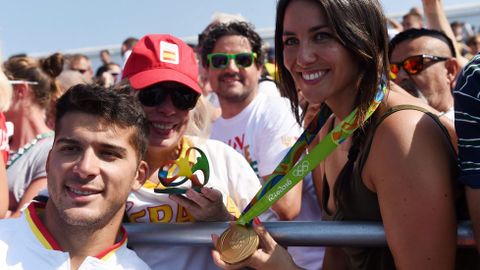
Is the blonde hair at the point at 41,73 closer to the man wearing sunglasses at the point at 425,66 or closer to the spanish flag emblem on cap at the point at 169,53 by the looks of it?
the spanish flag emblem on cap at the point at 169,53

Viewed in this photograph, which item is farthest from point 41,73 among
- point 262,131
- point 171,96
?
point 171,96

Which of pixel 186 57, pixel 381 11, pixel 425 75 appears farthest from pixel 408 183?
pixel 425 75

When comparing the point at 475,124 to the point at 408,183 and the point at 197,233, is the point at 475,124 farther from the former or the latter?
the point at 197,233

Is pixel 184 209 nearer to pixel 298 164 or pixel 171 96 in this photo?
pixel 171 96

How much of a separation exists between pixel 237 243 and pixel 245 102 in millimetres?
2154

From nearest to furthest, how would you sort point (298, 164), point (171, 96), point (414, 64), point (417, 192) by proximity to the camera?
point (417, 192) < point (298, 164) < point (171, 96) < point (414, 64)

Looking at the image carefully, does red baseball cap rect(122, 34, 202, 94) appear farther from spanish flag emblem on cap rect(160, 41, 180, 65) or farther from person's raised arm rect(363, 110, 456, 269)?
person's raised arm rect(363, 110, 456, 269)

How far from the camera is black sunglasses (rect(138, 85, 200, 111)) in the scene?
2586 mm

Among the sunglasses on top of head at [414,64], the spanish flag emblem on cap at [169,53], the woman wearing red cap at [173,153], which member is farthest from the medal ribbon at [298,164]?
the sunglasses on top of head at [414,64]

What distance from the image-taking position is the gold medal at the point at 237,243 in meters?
1.87

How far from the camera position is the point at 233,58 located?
4.05m

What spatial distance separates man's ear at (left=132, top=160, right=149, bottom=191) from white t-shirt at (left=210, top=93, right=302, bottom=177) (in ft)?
3.80

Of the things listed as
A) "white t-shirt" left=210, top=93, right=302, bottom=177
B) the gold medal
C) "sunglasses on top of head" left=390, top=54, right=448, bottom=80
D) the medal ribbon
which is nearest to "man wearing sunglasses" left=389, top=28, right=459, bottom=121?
"sunglasses on top of head" left=390, top=54, right=448, bottom=80

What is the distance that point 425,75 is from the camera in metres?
3.52
